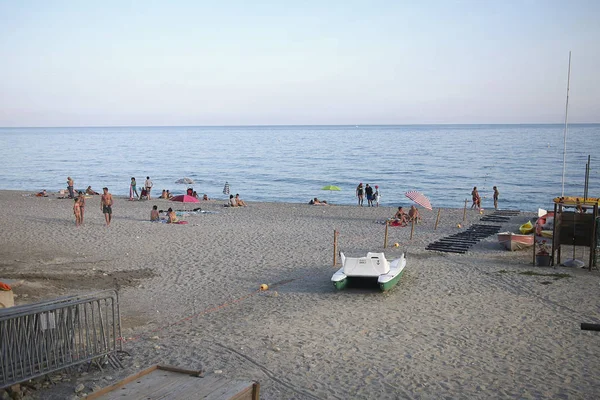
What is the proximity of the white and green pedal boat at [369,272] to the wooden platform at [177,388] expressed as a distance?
752 centimetres

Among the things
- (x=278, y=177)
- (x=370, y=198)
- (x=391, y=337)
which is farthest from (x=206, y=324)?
(x=278, y=177)

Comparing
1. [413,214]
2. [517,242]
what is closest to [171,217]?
[413,214]

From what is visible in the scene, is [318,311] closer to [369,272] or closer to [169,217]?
[369,272]

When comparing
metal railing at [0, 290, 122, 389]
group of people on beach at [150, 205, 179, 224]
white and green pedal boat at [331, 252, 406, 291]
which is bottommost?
group of people on beach at [150, 205, 179, 224]

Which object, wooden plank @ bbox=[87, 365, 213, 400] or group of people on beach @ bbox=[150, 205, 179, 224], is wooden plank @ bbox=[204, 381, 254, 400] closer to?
wooden plank @ bbox=[87, 365, 213, 400]

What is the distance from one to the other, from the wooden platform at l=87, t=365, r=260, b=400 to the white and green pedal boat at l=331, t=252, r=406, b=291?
7.52 metres

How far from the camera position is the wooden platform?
5.73 metres

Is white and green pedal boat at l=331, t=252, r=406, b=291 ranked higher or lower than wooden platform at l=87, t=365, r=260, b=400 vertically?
lower

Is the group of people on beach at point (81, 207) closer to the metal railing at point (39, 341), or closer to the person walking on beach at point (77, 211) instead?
the person walking on beach at point (77, 211)

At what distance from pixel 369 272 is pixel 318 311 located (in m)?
2.03

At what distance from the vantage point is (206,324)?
11461 millimetres

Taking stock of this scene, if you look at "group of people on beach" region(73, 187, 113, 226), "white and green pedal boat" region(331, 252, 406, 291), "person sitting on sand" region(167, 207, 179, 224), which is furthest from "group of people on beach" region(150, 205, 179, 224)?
"white and green pedal boat" region(331, 252, 406, 291)

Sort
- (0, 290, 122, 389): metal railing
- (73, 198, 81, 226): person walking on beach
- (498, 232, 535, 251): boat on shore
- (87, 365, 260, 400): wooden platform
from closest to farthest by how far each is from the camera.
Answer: (87, 365, 260, 400): wooden platform, (0, 290, 122, 389): metal railing, (498, 232, 535, 251): boat on shore, (73, 198, 81, 226): person walking on beach

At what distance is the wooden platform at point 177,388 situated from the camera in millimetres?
5727
